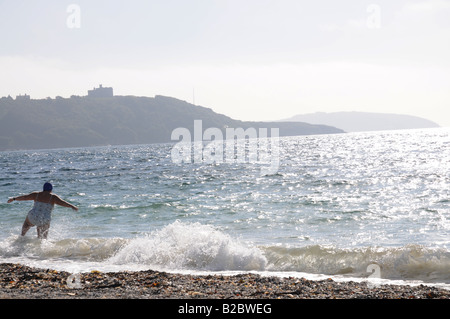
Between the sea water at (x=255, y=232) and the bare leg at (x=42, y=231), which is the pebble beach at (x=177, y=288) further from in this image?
the bare leg at (x=42, y=231)

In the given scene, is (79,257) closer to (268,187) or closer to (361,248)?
(361,248)

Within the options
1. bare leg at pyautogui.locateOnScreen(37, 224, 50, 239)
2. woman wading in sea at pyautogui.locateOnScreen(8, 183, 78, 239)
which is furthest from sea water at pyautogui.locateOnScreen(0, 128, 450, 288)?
woman wading in sea at pyautogui.locateOnScreen(8, 183, 78, 239)

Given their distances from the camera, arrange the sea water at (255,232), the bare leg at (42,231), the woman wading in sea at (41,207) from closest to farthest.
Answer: the sea water at (255,232) → the woman wading in sea at (41,207) → the bare leg at (42,231)

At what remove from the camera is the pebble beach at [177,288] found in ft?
23.4

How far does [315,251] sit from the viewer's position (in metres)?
11.7

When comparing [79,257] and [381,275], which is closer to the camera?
[381,275]

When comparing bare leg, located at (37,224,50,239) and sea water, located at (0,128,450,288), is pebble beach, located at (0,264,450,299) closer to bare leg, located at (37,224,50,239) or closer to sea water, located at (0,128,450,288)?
sea water, located at (0,128,450,288)

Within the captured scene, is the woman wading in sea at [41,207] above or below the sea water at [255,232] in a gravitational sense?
above

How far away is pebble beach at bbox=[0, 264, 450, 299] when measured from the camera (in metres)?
7.12

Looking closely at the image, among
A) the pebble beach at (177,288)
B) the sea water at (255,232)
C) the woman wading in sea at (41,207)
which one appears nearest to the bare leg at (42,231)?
the woman wading in sea at (41,207)

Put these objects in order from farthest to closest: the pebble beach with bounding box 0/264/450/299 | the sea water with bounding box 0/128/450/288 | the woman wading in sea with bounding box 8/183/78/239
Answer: the woman wading in sea with bounding box 8/183/78/239 < the sea water with bounding box 0/128/450/288 < the pebble beach with bounding box 0/264/450/299

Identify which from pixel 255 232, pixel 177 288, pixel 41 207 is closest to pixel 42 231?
pixel 41 207

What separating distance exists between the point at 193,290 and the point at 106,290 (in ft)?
4.80
